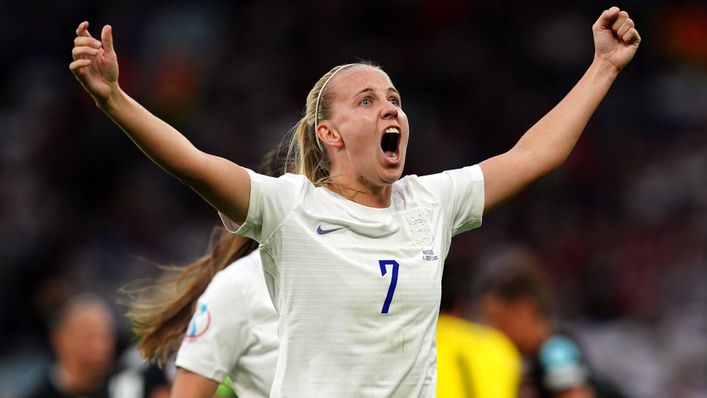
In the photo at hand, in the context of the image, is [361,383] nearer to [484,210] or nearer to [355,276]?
[355,276]

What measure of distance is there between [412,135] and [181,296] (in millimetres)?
9210

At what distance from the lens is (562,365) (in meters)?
6.23

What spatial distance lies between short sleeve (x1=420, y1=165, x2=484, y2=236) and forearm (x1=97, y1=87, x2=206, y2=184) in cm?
87

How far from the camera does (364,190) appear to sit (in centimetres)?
390

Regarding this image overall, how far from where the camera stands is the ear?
3920 millimetres

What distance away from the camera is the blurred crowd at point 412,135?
→ 1204cm

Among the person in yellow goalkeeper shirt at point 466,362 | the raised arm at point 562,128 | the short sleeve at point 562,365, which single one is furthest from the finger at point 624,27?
the short sleeve at point 562,365

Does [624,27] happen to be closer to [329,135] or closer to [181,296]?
[329,135]

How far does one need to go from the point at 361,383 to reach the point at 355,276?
0.30m

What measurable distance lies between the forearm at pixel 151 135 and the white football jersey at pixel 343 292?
25 centimetres

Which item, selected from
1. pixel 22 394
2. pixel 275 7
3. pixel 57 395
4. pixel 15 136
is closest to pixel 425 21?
pixel 275 7

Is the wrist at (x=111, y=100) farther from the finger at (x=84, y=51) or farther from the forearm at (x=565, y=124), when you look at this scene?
the forearm at (x=565, y=124)

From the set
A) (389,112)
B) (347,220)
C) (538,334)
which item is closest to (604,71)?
(389,112)

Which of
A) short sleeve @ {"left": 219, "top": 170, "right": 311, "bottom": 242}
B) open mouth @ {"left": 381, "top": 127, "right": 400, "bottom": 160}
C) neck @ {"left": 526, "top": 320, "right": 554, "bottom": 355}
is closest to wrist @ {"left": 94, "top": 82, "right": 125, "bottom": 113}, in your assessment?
short sleeve @ {"left": 219, "top": 170, "right": 311, "bottom": 242}
